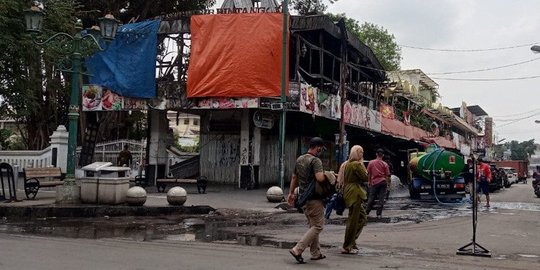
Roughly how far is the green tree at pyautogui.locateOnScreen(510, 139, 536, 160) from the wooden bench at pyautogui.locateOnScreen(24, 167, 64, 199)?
4767 inches

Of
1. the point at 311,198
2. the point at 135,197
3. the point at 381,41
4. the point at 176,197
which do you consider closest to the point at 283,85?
the point at 176,197

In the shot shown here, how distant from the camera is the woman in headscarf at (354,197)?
8.80 meters

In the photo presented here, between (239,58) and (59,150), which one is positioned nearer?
(239,58)

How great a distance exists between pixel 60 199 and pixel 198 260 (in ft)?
27.4

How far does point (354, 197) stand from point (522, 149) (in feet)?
429

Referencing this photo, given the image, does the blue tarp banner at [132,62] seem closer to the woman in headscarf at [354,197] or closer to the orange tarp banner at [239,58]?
the orange tarp banner at [239,58]

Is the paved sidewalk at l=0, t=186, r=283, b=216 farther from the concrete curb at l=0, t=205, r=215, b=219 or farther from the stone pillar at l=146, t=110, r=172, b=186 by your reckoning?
the stone pillar at l=146, t=110, r=172, b=186

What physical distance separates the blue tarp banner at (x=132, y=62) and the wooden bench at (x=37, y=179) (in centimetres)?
755

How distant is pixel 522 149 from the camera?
126m

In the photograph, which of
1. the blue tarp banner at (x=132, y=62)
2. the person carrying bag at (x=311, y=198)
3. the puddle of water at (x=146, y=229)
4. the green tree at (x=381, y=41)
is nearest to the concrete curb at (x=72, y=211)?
the puddle of water at (x=146, y=229)

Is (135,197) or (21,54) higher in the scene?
(21,54)

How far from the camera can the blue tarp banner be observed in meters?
24.3

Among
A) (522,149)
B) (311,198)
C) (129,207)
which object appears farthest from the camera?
(522,149)

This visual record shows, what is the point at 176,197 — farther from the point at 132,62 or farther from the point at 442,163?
the point at 132,62
